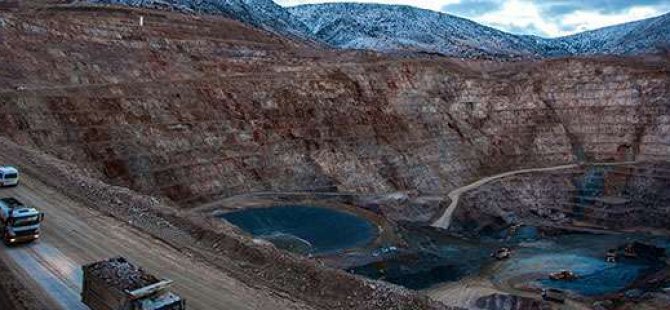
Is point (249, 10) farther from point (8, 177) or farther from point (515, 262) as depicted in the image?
point (8, 177)

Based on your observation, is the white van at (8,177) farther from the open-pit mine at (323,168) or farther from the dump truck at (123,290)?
the dump truck at (123,290)

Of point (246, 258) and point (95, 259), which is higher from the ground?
point (246, 258)

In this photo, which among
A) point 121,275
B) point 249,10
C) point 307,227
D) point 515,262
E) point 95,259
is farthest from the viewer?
point 249,10

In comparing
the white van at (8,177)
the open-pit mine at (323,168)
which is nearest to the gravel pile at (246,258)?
the open-pit mine at (323,168)

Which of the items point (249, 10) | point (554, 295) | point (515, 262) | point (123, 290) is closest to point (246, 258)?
point (123, 290)

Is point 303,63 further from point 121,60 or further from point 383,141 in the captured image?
point 121,60

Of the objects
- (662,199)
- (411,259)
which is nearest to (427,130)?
(662,199)
